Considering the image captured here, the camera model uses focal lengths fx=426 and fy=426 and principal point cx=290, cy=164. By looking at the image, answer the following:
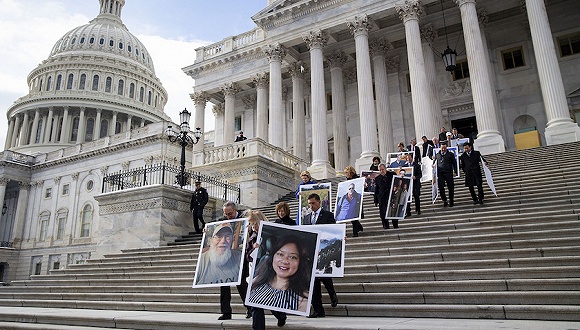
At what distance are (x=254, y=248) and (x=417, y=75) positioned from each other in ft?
60.6

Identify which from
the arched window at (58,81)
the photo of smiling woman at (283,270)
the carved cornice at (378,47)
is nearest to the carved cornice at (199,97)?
the carved cornice at (378,47)

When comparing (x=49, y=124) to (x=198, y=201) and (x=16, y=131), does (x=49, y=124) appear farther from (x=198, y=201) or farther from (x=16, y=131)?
(x=198, y=201)

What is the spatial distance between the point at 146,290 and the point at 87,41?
88922 mm

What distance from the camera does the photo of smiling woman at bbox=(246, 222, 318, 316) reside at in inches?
227

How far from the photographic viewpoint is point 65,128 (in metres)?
73.5

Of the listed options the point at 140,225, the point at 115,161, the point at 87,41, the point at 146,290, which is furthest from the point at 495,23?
the point at 87,41

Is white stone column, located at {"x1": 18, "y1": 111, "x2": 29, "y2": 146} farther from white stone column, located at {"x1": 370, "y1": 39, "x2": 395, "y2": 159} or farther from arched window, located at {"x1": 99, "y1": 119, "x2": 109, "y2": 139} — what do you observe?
white stone column, located at {"x1": 370, "y1": 39, "x2": 395, "y2": 159}

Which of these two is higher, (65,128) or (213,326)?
(65,128)

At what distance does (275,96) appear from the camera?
26938 mm

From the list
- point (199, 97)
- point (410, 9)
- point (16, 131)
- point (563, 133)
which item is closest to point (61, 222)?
point (199, 97)

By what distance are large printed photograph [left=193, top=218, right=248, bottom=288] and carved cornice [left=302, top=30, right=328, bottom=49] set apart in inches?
822

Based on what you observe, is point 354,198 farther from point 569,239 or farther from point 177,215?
point 177,215

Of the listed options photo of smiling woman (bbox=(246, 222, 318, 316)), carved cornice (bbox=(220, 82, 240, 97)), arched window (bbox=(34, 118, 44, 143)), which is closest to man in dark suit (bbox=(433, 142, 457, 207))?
photo of smiling woman (bbox=(246, 222, 318, 316))

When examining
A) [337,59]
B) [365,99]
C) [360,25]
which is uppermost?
[337,59]
